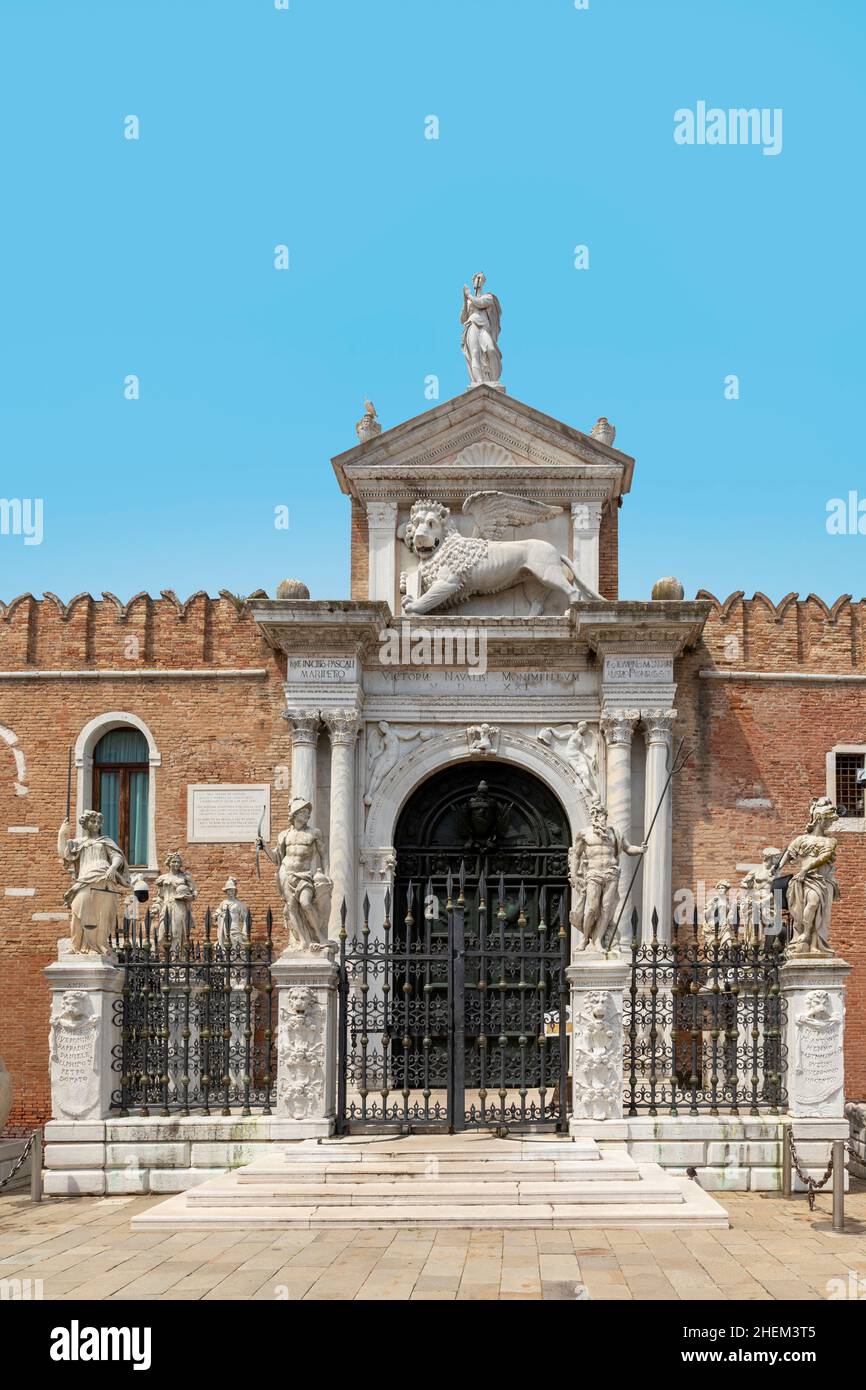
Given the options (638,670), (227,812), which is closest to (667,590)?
(638,670)

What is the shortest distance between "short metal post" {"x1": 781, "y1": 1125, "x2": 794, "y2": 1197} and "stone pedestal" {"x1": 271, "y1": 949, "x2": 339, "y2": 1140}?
13.0ft

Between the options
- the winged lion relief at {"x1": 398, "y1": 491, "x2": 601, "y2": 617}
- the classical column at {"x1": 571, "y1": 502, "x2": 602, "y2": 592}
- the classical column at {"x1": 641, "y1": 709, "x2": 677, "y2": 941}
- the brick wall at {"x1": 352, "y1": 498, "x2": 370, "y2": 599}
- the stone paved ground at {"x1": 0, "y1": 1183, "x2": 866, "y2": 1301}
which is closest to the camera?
the stone paved ground at {"x1": 0, "y1": 1183, "x2": 866, "y2": 1301}

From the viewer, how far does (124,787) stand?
20047 mm

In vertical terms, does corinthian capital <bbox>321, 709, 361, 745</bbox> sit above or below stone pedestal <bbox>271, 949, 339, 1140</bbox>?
above

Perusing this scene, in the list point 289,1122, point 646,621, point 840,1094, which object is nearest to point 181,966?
point 289,1122

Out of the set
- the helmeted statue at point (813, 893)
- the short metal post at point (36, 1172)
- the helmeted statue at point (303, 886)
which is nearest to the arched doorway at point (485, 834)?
the helmeted statue at point (303, 886)

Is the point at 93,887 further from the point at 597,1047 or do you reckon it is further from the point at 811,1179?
the point at 811,1179

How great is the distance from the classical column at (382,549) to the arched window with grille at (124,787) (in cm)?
356

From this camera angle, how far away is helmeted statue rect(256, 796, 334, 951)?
14.4m

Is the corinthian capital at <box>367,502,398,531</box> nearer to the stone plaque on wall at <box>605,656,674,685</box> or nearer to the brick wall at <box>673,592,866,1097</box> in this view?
the stone plaque on wall at <box>605,656,674,685</box>

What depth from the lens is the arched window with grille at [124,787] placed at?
19938 millimetres

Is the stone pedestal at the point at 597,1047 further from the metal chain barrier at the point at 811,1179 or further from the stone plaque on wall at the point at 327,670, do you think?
the stone plaque on wall at the point at 327,670

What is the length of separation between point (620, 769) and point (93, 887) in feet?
22.9

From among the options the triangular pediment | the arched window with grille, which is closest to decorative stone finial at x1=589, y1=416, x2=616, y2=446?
the triangular pediment
